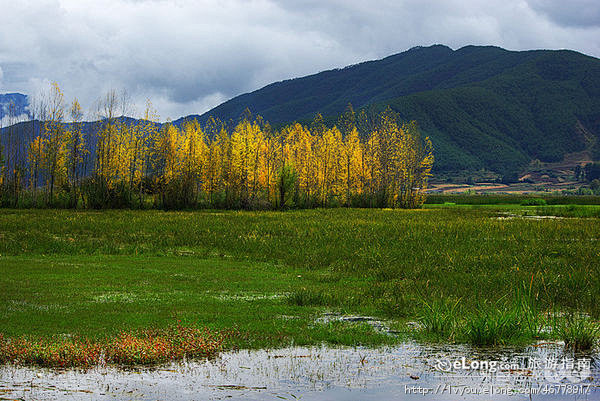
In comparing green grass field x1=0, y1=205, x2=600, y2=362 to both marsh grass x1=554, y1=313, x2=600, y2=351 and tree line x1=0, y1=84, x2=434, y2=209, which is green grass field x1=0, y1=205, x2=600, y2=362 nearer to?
marsh grass x1=554, y1=313, x2=600, y2=351

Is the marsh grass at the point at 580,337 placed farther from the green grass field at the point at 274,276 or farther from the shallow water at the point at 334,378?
the green grass field at the point at 274,276

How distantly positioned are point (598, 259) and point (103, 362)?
1762 centimetres

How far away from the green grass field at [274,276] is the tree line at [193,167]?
22584mm

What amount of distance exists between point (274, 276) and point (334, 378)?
31.6 feet

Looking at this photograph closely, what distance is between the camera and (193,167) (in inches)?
2216

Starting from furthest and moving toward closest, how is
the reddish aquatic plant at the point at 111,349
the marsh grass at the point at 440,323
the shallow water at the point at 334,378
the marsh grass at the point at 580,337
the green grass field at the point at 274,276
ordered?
the green grass field at the point at 274,276
the marsh grass at the point at 440,323
the marsh grass at the point at 580,337
the reddish aquatic plant at the point at 111,349
the shallow water at the point at 334,378

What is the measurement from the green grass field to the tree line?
22.6 metres

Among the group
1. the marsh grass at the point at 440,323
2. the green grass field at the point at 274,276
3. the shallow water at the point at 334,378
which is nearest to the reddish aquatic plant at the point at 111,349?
the shallow water at the point at 334,378

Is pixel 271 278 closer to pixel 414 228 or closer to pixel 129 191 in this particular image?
pixel 414 228

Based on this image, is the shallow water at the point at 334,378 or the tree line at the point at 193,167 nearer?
the shallow water at the point at 334,378

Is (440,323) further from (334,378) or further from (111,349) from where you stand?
(111,349)

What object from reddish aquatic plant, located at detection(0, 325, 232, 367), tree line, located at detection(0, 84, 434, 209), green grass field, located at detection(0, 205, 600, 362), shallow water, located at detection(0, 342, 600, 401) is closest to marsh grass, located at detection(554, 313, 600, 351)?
shallow water, located at detection(0, 342, 600, 401)

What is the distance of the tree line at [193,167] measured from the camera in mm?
51469

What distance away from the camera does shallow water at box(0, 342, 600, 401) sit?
7086 mm
